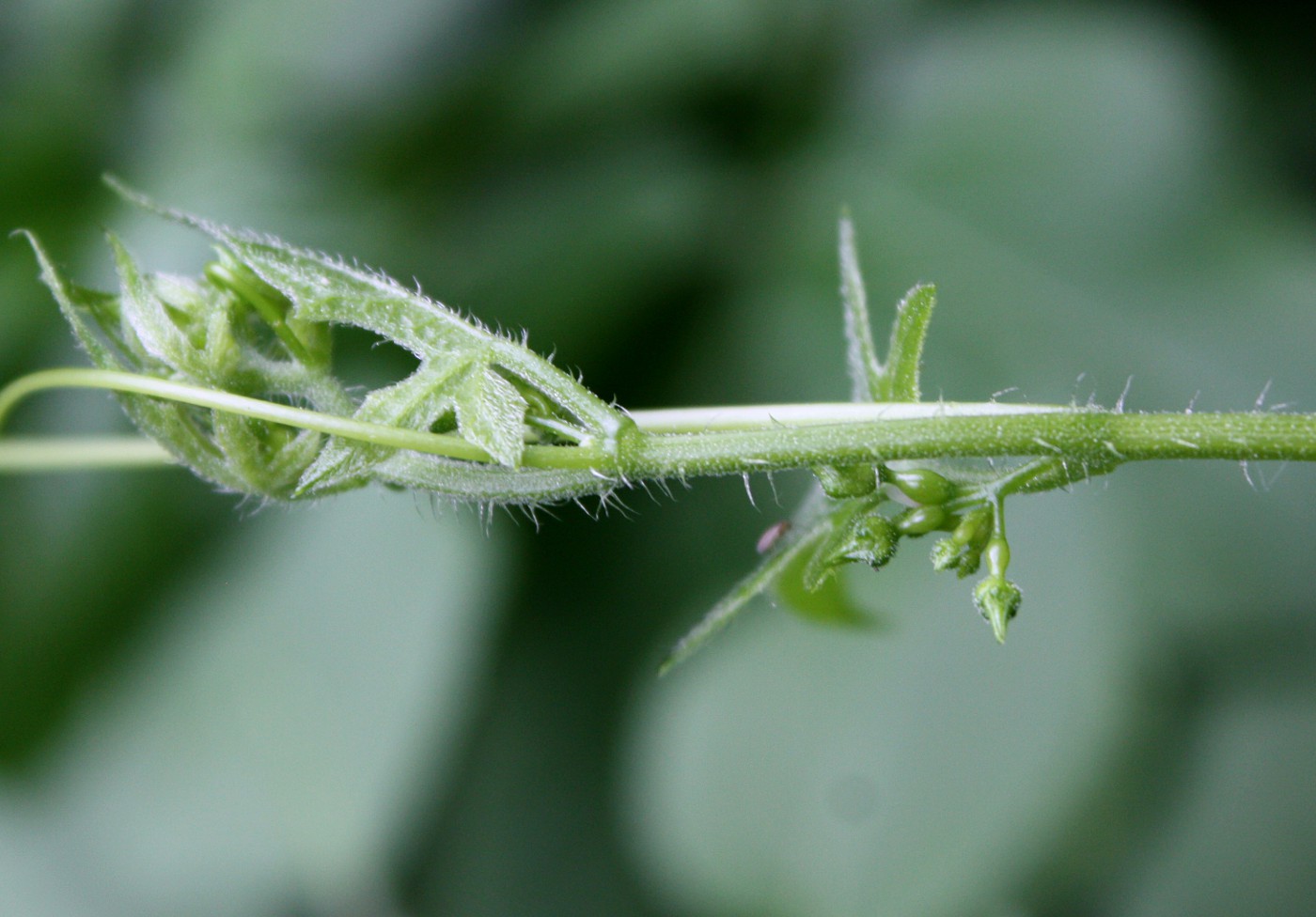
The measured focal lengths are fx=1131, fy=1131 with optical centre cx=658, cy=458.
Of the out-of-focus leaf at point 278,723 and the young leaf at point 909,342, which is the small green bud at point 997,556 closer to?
the young leaf at point 909,342

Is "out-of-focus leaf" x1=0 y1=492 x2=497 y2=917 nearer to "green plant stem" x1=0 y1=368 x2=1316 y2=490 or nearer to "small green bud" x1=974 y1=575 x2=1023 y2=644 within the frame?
"green plant stem" x1=0 y1=368 x2=1316 y2=490

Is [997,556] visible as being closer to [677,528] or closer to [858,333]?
[858,333]

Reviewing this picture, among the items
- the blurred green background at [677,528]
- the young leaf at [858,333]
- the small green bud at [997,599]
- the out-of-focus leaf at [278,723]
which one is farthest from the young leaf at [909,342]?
the out-of-focus leaf at [278,723]

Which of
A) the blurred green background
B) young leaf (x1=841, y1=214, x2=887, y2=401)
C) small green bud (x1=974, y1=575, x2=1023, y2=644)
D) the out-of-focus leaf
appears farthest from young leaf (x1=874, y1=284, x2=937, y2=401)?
the out-of-focus leaf

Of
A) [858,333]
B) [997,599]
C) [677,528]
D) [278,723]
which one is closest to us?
[997,599]

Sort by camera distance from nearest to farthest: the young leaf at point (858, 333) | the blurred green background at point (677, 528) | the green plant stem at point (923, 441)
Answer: the green plant stem at point (923, 441), the young leaf at point (858, 333), the blurred green background at point (677, 528)

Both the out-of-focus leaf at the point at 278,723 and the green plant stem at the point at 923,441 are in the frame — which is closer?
the green plant stem at the point at 923,441

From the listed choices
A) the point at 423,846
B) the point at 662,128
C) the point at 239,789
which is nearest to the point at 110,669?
the point at 239,789

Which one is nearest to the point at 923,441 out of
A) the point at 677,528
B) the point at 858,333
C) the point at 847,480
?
the point at 847,480
